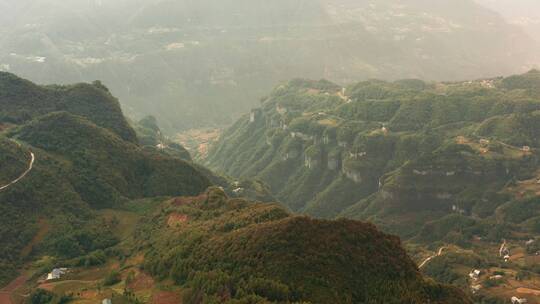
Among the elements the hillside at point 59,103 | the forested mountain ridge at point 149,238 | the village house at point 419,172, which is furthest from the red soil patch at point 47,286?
the village house at point 419,172

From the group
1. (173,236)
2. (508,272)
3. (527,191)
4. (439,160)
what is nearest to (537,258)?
(508,272)

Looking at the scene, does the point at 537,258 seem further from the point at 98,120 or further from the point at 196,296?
the point at 98,120

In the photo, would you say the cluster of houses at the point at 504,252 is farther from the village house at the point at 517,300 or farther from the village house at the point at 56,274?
the village house at the point at 56,274

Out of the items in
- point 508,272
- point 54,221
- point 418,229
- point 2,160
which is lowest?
point 418,229

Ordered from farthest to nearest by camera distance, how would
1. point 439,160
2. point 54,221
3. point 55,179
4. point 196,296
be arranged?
1. point 439,160
2. point 55,179
3. point 54,221
4. point 196,296

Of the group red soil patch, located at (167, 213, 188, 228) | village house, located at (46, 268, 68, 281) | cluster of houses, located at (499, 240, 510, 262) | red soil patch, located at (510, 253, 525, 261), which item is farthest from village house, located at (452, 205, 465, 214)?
village house, located at (46, 268, 68, 281)

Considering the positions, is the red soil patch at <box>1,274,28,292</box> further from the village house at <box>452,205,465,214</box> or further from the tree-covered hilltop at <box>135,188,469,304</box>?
the village house at <box>452,205,465,214</box>
